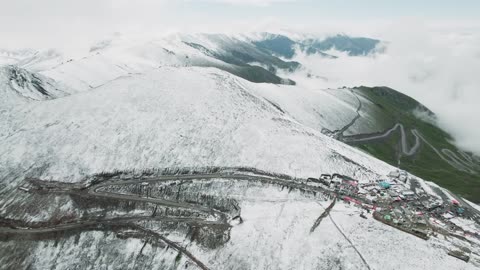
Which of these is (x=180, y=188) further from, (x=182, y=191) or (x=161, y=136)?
(x=161, y=136)

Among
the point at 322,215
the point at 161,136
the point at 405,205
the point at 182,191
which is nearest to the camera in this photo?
the point at 322,215

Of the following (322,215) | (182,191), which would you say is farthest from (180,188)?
(322,215)

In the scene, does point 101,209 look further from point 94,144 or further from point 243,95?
point 243,95

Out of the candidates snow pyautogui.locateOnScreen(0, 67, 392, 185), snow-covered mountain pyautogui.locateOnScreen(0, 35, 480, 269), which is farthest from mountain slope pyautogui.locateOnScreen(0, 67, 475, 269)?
snow pyautogui.locateOnScreen(0, 67, 392, 185)

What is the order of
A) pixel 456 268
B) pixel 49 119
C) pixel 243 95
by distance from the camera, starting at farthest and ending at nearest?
pixel 243 95
pixel 49 119
pixel 456 268

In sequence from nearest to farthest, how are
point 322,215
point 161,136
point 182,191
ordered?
point 322,215
point 182,191
point 161,136

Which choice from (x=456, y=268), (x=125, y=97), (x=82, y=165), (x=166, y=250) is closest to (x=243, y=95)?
(x=125, y=97)

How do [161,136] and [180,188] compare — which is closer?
[180,188]

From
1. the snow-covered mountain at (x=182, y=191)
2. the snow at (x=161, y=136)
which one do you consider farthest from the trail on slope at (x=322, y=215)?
the snow at (x=161, y=136)
